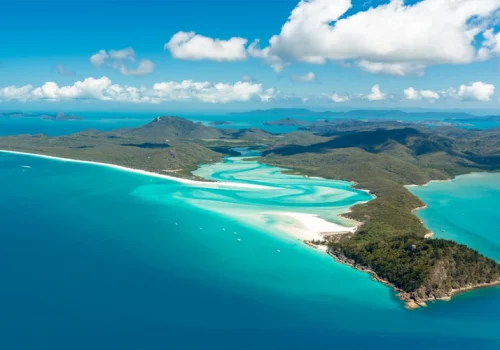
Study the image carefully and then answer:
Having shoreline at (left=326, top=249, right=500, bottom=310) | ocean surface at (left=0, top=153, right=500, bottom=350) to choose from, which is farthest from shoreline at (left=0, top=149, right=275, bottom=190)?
shoreline at (left=326, top=249, right=500, bottom=310)

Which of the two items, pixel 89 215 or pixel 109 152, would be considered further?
pixel 109 152

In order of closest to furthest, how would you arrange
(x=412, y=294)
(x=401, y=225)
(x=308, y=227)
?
(x=412, y=294)
(x=401, y=225)
(x=308, y=227)

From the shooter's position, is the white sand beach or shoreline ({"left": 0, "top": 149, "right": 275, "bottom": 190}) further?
shoreline ({"left": 0, "top": 149, "right": 275, "bottom": 190})

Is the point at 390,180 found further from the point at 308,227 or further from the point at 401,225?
the point at 308,227

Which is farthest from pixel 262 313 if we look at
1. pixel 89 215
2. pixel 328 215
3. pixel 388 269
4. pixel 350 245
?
pixel 89 215

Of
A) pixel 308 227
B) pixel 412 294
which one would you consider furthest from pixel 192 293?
pixel 308 227

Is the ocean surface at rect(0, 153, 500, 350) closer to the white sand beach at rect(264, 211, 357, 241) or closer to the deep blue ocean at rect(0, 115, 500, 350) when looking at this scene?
the deep blue ocean at rect(0, 115, 500, 350)

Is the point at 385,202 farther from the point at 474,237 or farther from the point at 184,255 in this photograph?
the point at 184,255
